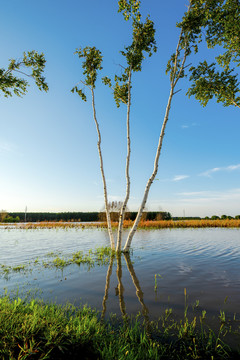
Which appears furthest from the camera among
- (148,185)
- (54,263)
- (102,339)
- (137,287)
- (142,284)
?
(148,185)

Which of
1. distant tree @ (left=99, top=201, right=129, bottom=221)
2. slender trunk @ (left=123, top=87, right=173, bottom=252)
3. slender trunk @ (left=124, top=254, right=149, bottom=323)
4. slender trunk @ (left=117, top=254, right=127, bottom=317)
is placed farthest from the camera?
distant tree @ (left=99, top=201, right=129, bottom=221)

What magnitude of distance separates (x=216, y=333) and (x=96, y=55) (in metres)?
13.1

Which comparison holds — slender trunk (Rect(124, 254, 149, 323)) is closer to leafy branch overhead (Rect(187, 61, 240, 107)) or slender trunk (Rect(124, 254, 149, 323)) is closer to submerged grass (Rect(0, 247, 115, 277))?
submerged grass (Rect(0, 247, 115, 277))

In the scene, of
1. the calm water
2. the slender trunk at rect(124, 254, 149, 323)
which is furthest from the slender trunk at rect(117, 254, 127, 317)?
the slender trunk at rect(124, 254, 149, 323)

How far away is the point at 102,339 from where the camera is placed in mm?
2779

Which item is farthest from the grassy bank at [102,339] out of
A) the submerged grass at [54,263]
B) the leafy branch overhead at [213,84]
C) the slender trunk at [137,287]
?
the leafy branch overhead at [213,84]

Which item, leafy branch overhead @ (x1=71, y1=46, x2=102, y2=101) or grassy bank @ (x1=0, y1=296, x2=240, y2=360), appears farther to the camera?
leafy branch overhead @ (x1=71, y1=46, x2=102, y2=101)

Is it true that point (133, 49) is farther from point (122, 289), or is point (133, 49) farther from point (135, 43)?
point (122, 289)

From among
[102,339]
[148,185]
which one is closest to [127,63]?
[148,185]

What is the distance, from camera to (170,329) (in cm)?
318

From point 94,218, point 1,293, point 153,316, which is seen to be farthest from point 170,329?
point 94,218

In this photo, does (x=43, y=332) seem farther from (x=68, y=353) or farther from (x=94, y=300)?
(x=94, y=300)

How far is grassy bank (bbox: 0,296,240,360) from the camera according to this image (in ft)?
8.08

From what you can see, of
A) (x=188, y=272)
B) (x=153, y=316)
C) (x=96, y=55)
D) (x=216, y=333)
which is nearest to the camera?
(x=216, y=333)
